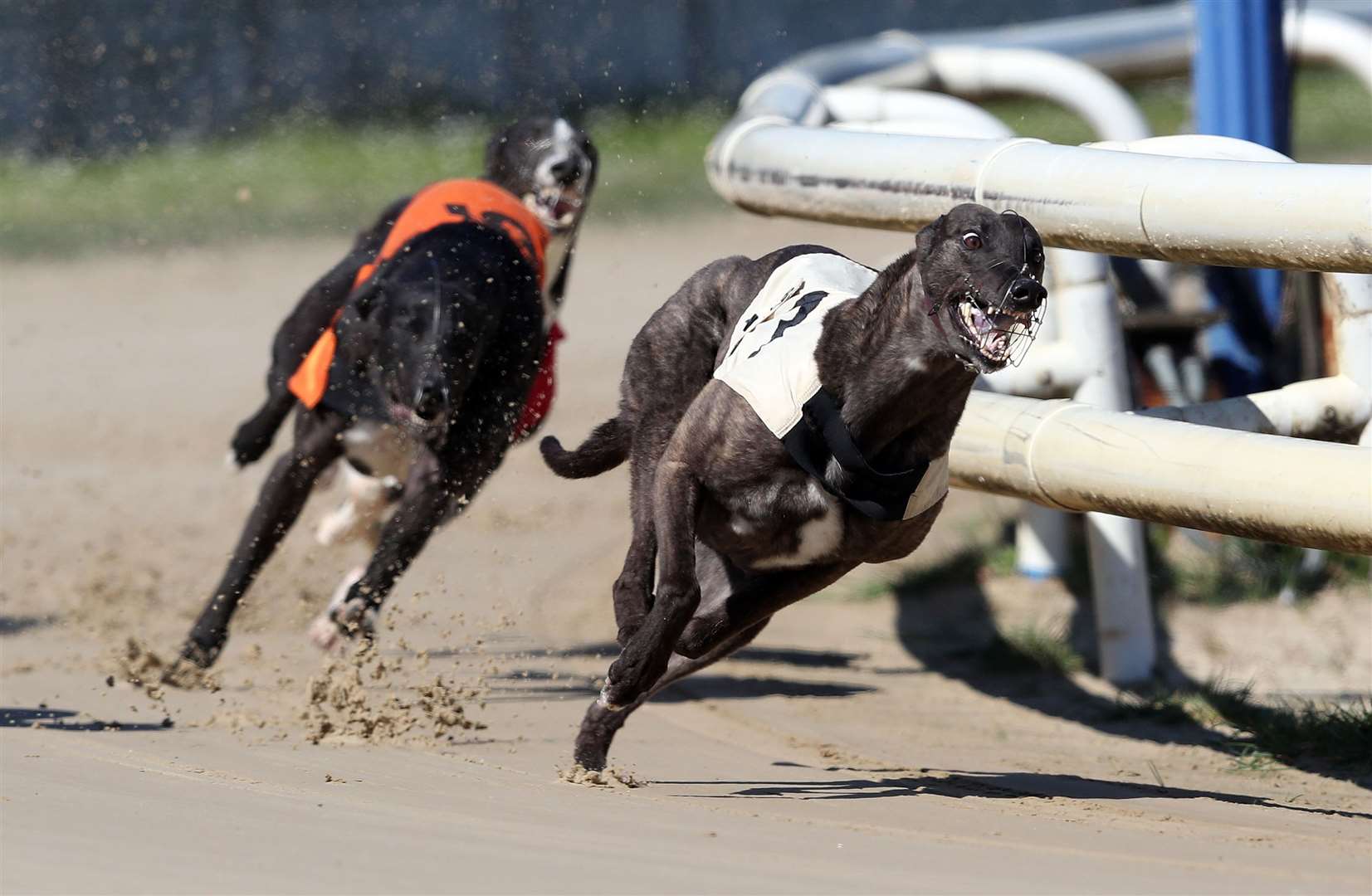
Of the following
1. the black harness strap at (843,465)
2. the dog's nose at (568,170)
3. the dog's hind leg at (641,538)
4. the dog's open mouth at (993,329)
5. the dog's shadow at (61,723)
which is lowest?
the dog's shadow at (61,723)

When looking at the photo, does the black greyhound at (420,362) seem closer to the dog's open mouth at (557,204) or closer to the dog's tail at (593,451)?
the dog's open mouth at (557,204)

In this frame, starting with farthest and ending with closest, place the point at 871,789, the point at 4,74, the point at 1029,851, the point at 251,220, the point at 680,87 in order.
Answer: the point at 680,87 → the point at 4,74 → the point at 251,220 → the point at 871,789 → the point at 1029,851

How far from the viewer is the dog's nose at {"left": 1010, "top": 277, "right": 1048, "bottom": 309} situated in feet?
9.64

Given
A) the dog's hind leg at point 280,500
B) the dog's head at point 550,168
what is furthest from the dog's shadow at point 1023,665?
the dog's hind leg at point 280,500

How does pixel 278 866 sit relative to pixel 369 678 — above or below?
above

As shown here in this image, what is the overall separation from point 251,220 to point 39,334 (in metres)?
2.74

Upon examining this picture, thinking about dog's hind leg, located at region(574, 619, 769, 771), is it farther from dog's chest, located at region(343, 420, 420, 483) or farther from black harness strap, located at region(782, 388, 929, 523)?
dog's chest, located at region(343, 420, 420, 483)

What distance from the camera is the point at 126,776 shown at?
324 cm

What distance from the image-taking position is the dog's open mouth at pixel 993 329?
2.96 metres

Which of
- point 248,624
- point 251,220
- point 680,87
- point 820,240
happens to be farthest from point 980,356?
point 680,87

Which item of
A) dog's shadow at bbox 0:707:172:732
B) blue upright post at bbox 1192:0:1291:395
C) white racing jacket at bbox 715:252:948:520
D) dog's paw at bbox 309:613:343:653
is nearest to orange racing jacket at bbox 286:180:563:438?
dog's paw at bbox 309:613:343:653

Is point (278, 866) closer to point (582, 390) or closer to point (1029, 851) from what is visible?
point (1029, 851)

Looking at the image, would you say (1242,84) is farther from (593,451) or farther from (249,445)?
(249,445)

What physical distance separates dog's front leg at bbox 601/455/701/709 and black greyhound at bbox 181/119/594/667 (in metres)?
1.35
